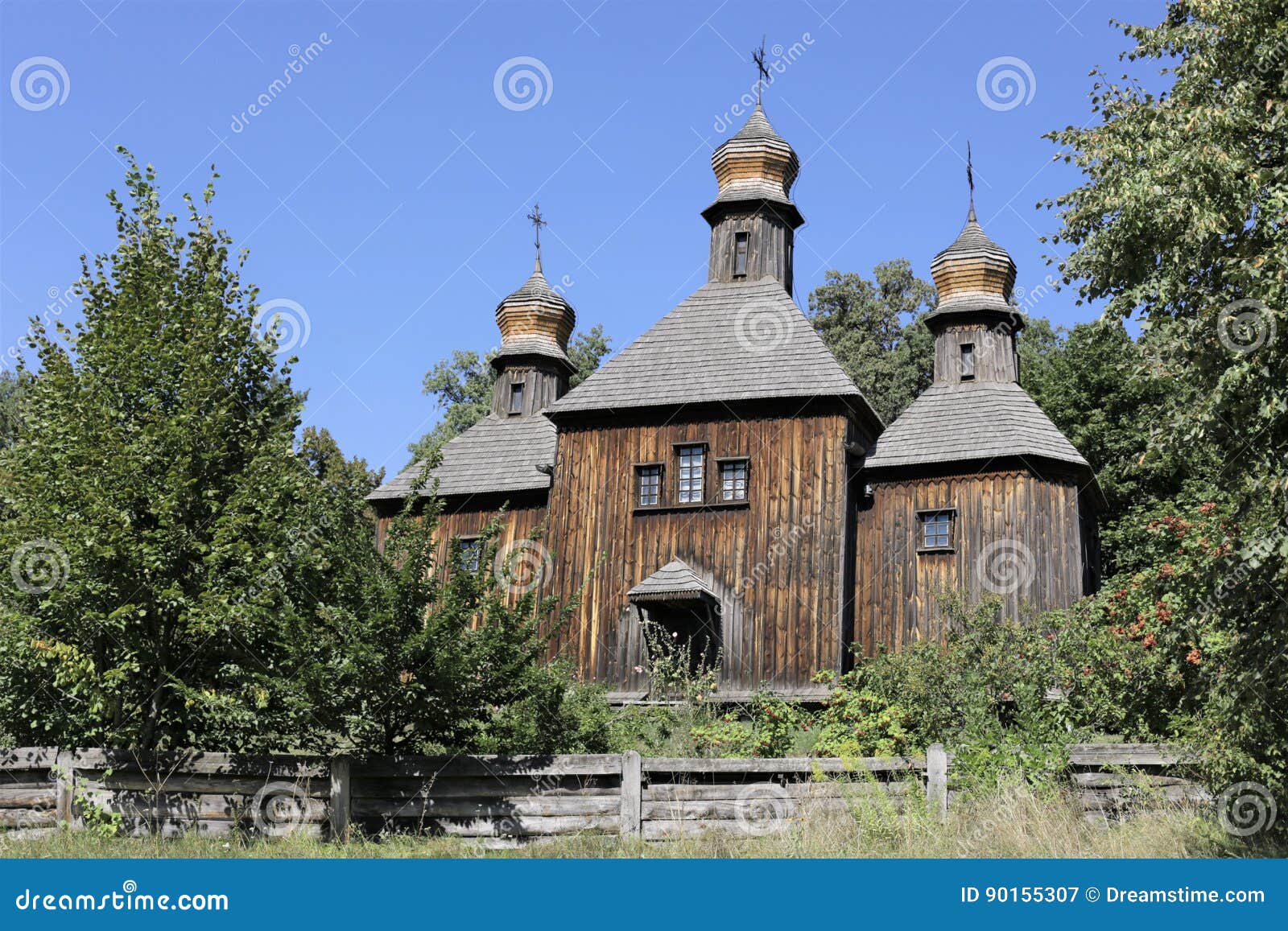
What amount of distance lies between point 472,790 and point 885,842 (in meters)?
3.68

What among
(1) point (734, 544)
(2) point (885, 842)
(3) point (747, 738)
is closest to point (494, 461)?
(1) point (734, 544)

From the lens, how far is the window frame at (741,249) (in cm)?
2481

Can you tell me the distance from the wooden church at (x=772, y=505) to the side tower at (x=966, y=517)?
3 cm

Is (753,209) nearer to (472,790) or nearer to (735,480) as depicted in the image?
(735,480)

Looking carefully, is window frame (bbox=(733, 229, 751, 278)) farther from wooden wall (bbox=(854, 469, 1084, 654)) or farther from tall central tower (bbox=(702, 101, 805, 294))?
wooden wall (bbox=(854, 469, 1084, 654))

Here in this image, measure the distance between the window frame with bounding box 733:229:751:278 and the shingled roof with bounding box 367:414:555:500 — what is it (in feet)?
17.4

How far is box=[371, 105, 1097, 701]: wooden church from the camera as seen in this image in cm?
2055

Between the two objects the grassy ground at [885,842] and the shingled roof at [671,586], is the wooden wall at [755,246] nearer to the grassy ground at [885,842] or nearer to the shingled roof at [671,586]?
the shingled roof at [671,586]

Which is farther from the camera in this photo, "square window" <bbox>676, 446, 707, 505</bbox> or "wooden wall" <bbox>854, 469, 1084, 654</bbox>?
"square window" <bbox>676, 446, 707, 505</bbox>

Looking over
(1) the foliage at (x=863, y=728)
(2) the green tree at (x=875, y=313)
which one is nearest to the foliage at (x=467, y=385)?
(2) the green tree at (x=875, y=313)

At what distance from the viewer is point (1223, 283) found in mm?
10102

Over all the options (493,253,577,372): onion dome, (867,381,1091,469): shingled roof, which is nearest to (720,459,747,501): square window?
(867,381,1091,469): shingled roof

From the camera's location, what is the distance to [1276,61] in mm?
10094

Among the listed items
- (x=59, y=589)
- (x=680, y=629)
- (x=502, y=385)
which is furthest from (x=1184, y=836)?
(x=502, y=385)
